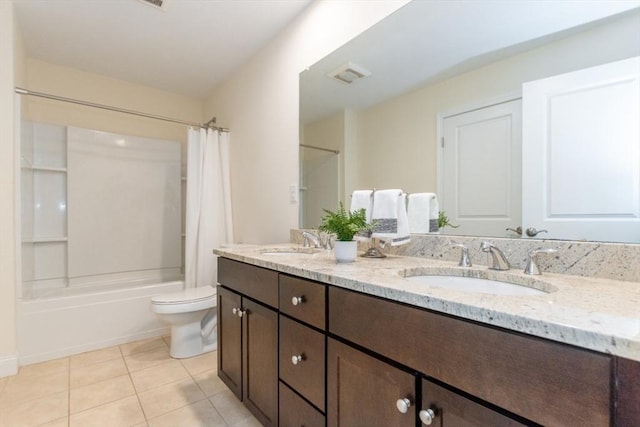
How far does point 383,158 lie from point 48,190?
285 centimetres

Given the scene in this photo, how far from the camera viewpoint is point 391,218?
4.36ft

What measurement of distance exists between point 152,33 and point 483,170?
241 cm

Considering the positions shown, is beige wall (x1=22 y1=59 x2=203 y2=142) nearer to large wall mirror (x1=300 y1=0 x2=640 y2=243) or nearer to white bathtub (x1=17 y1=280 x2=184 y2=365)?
white bathtub (x1=17 y1=280 x2=184 y2=365)

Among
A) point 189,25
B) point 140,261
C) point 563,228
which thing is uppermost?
point 189,25

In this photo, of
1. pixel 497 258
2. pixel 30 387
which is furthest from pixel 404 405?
pixel 30 387

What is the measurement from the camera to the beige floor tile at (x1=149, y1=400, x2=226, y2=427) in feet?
4.75

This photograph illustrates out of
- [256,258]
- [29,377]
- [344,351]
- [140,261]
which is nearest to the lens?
[344,351]

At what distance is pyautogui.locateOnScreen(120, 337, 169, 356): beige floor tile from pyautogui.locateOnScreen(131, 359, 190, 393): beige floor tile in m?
0.34

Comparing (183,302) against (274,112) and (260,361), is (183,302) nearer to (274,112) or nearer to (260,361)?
(260,361)

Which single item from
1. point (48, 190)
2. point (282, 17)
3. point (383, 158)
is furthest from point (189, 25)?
point (48, 190)

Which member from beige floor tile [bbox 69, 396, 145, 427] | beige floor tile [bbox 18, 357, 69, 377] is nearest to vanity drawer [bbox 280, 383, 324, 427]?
beige floor tile [bbox 69, 396, 145, 427]

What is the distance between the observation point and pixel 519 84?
112 cm

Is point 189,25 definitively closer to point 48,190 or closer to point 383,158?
point 383,158

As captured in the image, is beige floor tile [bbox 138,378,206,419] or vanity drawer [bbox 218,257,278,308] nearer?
vanity drawer [bbox 218,257,278,308]
